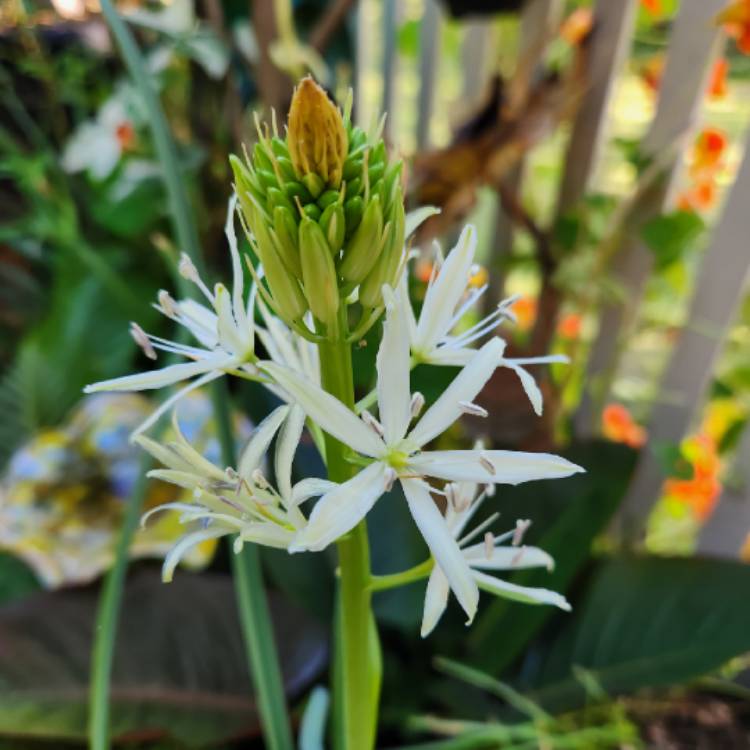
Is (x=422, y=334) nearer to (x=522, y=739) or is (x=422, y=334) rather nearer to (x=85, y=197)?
(x=522, y=739)

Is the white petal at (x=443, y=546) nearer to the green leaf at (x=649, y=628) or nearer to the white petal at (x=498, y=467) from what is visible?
the white petal at (x=498, y=467)

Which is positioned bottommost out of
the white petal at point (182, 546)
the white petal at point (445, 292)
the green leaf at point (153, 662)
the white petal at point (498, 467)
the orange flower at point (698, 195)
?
the green leaf at point (153, 662)

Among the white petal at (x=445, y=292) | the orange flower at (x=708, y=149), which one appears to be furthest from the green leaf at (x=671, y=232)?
the white petal at (x=445, y=292)

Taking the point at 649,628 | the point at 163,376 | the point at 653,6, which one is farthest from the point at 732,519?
the point at 163,376

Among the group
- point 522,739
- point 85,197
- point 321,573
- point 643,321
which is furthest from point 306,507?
point 85,197

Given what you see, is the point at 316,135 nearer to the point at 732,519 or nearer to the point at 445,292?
the point at 445,292

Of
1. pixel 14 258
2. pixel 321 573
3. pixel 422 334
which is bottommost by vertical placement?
pixel 321 573
